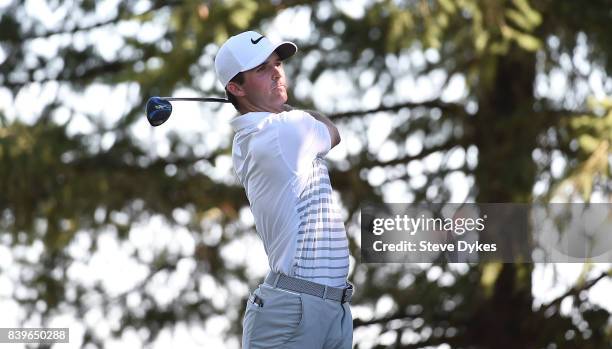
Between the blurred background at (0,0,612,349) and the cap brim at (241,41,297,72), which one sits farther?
the blurred background at (0,0,612,349)

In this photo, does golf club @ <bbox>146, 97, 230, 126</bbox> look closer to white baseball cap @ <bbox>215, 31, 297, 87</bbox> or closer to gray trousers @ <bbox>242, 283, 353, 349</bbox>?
white baseball cap @ <bbox>215, 31, 297, 87</bbox>

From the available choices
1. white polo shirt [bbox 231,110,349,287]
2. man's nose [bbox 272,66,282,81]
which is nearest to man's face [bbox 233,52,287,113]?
man's nose [bbox 272,66,282,81]

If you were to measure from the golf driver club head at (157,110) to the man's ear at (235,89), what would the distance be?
9.7 inches

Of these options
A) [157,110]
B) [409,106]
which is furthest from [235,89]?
[409,106]

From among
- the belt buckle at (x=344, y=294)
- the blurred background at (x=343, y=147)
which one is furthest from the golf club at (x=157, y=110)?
the blurred background at (x=343, y=147)

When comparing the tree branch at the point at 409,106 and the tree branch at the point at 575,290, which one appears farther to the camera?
the tree branch at the point at 409,106

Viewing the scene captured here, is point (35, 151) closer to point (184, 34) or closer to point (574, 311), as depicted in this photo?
point (184, 34)

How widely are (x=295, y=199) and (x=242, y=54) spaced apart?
18.3 inches

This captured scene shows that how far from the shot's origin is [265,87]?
367 centimetres

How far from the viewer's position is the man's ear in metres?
3.67

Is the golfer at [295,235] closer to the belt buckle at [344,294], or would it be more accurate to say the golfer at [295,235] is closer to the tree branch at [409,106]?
the belt buckle at [344,294]

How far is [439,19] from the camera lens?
7633 millimetres

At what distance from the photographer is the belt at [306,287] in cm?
347

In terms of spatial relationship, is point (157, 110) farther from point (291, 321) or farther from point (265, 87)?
point (291, 321)
